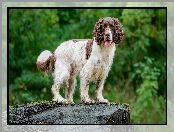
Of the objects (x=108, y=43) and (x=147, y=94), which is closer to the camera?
A: (x=108, y=43)

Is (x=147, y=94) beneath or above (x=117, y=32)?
beneath

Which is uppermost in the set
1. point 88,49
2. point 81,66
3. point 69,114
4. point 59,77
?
point 88,49

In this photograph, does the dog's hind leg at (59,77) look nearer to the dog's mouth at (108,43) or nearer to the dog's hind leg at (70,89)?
the dog's hind leg at (70,89)

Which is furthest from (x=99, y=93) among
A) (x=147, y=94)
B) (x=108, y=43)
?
(x=147, y=94)

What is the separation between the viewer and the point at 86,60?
9.48 meters

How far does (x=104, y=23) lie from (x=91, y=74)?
0.53 metres

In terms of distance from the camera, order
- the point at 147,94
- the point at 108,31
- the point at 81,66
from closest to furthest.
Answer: the point at 108,31 < the point at 81,66 < the point at 147,94

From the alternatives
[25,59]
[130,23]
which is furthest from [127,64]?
[25,59]

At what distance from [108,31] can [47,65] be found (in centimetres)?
78

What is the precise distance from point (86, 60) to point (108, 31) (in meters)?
0.37

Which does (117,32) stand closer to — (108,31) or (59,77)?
(108,31)

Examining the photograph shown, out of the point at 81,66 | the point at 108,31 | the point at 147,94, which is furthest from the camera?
the point at 147,94

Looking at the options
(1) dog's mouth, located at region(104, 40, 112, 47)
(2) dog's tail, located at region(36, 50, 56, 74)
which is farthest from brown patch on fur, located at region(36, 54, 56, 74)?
(1) dog's mouth, located at region(104, 40, 112, 47)

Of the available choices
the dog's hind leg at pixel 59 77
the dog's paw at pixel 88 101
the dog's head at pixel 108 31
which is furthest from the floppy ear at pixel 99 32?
the dog's paw at pixel 88 101
